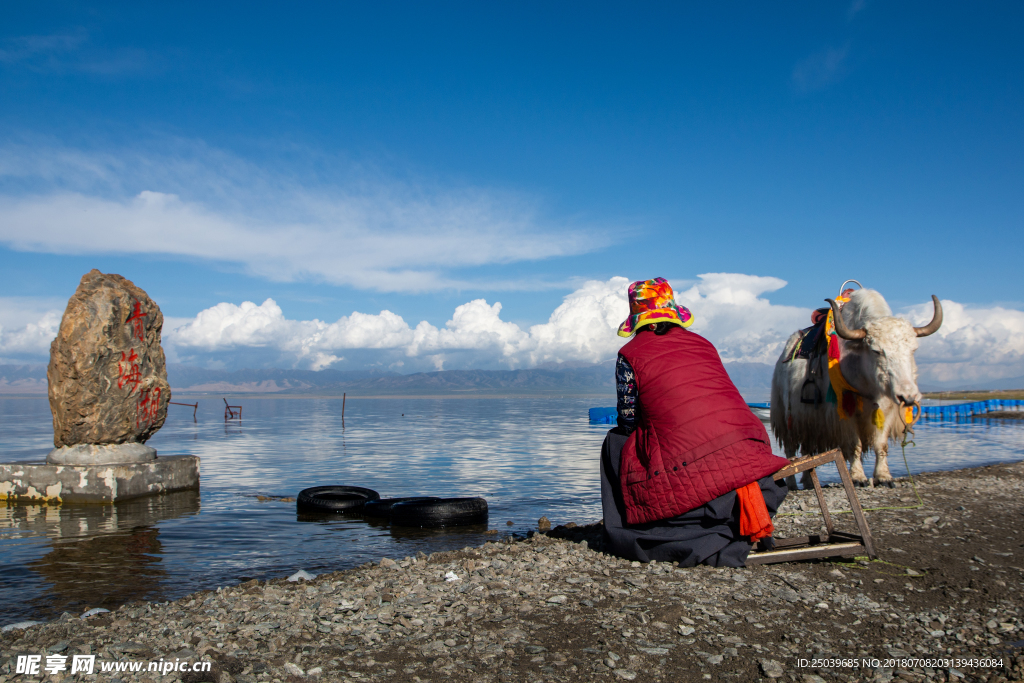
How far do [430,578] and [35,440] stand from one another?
24.3m

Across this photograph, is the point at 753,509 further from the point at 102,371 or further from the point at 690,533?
the point at 102,371

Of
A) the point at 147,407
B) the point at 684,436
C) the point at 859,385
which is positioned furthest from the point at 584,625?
the point at 147,407

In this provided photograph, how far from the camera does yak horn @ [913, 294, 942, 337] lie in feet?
25.0

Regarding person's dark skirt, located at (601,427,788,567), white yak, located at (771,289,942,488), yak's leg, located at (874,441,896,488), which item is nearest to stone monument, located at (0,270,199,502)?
person's dark skirt, located at (601,427,788,567)

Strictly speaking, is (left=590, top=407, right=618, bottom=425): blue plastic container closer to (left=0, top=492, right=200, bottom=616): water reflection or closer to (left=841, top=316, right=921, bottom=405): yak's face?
(left=0, top=492, right=200, bottom=616): water reflection

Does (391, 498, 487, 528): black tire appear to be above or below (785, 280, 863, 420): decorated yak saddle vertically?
below

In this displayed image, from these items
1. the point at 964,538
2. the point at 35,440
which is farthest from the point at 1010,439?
the point at 35,440

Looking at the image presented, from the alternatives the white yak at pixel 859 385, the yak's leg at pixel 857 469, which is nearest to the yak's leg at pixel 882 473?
the white yak at pixel 859 385

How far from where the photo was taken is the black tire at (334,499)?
9836 mm

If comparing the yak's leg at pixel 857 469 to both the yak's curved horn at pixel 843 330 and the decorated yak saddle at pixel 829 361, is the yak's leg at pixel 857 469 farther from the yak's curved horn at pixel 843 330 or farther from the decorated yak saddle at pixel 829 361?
the yak's curved horn at pixel 843 330

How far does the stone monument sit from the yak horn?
11894mm

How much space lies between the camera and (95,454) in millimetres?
10961

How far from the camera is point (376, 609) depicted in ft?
13.9

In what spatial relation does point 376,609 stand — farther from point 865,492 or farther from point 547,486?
point 547,486
